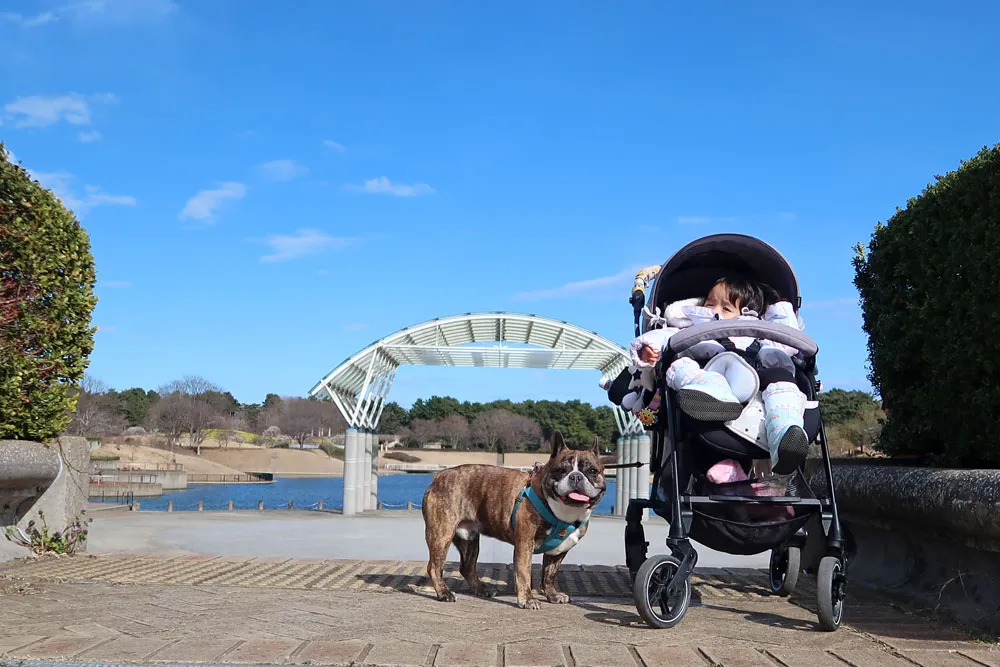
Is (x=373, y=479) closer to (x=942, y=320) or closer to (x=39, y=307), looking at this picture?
(x=39, y=307)

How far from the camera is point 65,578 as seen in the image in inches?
231

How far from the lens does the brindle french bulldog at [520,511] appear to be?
17.1ft

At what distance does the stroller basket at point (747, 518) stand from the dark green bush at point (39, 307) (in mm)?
5641

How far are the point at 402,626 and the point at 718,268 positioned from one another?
3.17m

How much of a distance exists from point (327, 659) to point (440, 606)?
1710mm

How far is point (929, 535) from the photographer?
530 cm

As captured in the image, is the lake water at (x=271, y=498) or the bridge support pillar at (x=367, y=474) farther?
the lake water at (x=271, y=498)

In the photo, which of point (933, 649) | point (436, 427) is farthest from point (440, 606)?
point (436, 427)

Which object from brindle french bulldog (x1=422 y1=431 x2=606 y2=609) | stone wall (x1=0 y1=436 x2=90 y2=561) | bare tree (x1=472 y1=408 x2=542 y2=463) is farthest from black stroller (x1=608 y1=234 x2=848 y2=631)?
bare tree (x1=472 y1=408 x2=542 y2=463)

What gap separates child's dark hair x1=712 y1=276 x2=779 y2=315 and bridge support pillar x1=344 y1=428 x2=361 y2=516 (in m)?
15.6

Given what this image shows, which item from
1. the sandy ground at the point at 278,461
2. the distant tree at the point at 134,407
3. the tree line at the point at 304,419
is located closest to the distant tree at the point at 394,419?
the tree line at the point at 304,419

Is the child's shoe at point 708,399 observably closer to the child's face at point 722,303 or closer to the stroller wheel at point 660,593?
the stroller wheel at point 660,593

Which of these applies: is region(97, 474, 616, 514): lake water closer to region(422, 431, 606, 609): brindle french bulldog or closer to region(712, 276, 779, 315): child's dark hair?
region(422, 431, 606, 609): brindle french bulldog

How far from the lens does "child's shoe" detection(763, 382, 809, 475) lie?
4172 millimetres
